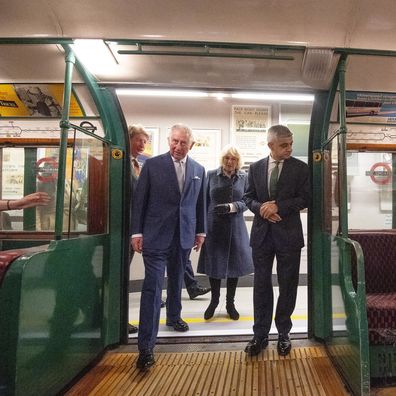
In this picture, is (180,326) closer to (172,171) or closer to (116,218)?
(116,218)

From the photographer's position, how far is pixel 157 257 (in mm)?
2236

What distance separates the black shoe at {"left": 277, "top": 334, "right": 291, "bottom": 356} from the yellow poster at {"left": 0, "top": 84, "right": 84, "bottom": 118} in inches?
90.5

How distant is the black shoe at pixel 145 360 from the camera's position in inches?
84.3

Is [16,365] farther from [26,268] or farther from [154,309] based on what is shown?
[154,309]

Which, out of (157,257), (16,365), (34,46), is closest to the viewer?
(16,365)

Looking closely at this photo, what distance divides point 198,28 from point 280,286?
177cm

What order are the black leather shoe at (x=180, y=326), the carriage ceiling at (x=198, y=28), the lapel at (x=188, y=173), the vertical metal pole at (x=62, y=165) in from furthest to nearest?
the black leather shoe at (x=180, y=326)
the lapel at (x=188, y=173)
the vertical metal pole at (x=62, y=165)
the carriage ceiling at (x=198, y=28)

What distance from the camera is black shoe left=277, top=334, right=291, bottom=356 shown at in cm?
228

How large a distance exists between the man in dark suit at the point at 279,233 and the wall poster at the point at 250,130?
79.9 inches

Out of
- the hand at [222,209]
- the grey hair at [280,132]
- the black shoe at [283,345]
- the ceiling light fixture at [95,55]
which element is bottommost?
the black shoe at [283,345]

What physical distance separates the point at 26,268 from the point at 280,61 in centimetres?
190

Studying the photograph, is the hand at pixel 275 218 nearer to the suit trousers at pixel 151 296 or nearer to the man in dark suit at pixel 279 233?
the man in dark suit at pixel 279 233

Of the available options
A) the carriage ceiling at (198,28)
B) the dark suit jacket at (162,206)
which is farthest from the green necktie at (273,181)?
the carriage ceiling at (198,28)

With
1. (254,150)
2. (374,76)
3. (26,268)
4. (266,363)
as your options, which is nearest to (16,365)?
→ (26,268)
